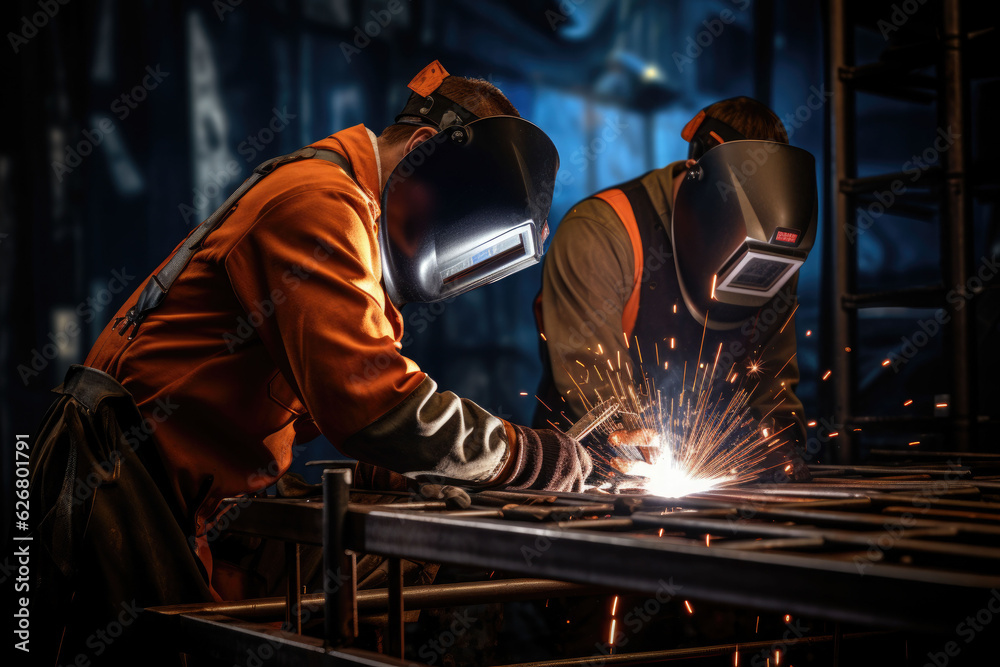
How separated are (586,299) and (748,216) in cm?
55

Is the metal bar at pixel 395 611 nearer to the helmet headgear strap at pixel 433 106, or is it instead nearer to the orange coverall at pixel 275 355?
the orange coverall at pixel 275 355

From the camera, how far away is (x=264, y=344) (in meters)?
1.38

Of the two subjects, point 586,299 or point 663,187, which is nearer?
point 586,299

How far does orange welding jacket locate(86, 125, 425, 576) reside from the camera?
1.25m

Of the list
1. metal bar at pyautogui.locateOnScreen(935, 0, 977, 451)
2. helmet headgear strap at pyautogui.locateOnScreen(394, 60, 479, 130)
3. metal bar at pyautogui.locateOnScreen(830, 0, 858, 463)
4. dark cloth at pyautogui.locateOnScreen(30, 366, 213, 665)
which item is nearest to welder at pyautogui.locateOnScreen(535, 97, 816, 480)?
metal bar at pyautogui.locateOnScreen(830, 0, 858, 463)

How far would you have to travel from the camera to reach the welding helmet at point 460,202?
1527mm

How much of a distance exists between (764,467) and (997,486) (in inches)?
21.4

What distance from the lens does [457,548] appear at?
3.03 ft

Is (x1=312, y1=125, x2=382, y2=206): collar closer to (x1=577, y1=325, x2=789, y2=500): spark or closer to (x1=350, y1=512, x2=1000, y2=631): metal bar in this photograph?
(x1=577, y1=325, x2=789, y2=500): spark

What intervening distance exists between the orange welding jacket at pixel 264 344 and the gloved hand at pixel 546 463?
24 centimetres

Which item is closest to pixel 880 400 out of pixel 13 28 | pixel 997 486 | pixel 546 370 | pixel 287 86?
pixel 546 370

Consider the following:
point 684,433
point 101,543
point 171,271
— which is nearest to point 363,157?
point 171,271

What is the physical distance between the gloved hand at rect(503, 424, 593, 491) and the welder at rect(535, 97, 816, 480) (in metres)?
0.70

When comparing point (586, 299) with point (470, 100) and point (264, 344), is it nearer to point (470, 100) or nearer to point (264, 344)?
point (470, 100)
